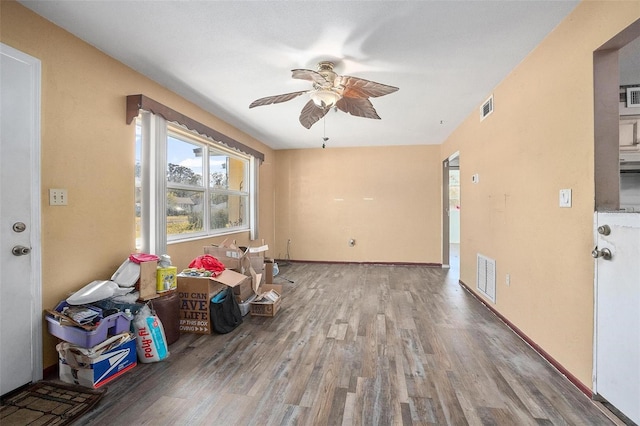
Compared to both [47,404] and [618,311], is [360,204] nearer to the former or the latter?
[618,311]

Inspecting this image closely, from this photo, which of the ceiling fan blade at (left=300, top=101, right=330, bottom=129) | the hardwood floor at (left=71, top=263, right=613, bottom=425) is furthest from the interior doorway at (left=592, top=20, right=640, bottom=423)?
the ceiling fan blade at (left=300, top=101, right=330, bottom=129)

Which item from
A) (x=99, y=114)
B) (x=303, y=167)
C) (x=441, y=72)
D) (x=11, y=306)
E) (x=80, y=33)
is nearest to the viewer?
(x=11, y=306)

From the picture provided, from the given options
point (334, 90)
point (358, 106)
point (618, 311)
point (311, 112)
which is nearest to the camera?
point (618, 311)

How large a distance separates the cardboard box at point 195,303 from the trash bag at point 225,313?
0.06m

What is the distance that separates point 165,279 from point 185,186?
151 centimetres

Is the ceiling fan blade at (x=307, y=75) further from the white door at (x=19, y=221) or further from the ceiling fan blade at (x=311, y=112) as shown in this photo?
the white door at (x=19, y=221)

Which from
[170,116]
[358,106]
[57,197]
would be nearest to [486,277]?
[358,106]

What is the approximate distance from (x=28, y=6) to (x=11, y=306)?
1.98 meters

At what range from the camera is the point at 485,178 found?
340cm

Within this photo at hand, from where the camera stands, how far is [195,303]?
2.67 m

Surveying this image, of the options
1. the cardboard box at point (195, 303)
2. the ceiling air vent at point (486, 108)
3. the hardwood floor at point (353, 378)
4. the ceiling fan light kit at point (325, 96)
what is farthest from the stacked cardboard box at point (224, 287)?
the ceiling air vent at point (486, 108)

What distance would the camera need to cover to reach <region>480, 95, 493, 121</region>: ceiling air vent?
10.5 feet

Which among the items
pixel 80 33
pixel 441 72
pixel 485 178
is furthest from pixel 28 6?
pixel 485 178

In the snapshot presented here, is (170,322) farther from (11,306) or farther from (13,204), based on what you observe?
(13,204)
